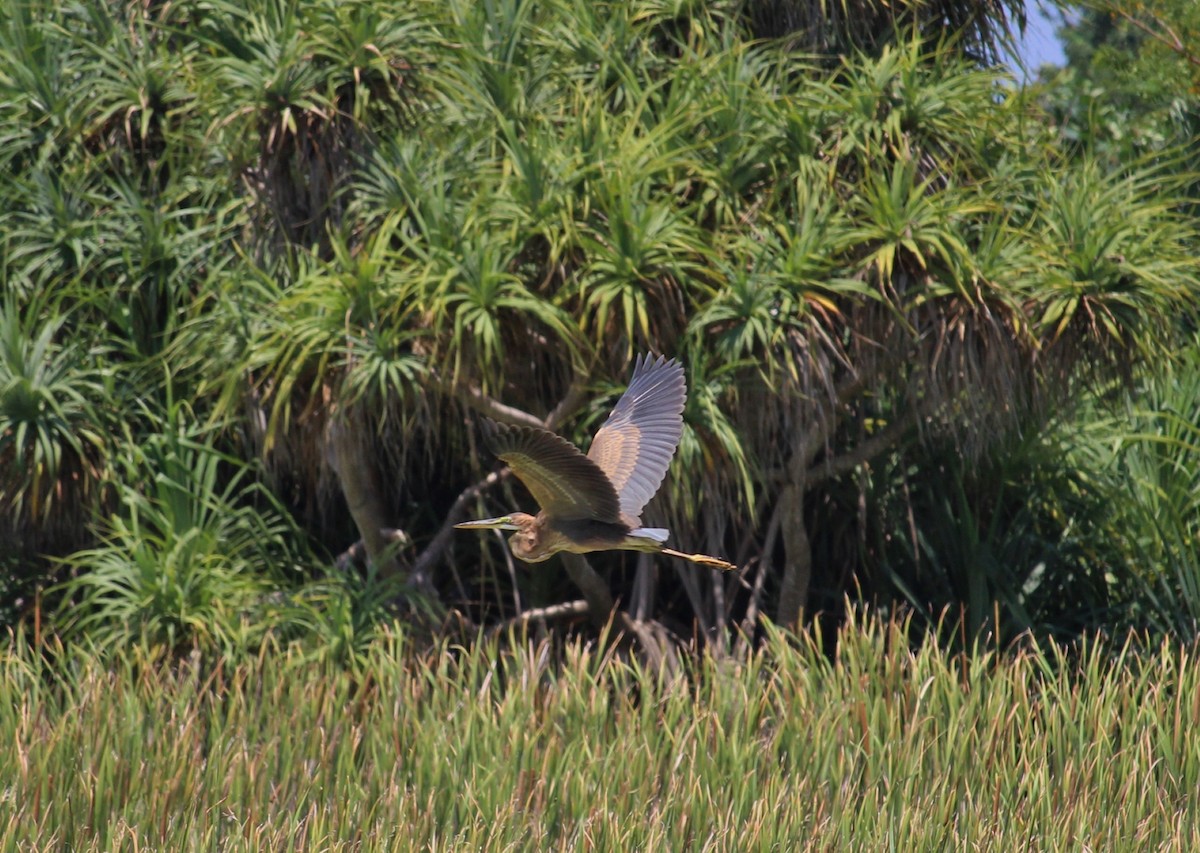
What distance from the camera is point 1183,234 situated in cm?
614

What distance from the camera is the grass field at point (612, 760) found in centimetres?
468

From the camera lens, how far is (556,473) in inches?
138

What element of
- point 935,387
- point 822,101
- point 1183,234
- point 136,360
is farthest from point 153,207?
point 1183,234

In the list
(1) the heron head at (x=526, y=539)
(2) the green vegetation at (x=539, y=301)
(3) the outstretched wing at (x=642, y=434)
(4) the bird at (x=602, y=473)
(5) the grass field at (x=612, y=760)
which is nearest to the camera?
(4) the bird at (x=602, y=473)

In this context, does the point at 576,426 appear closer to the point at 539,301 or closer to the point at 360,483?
the point at 539,301

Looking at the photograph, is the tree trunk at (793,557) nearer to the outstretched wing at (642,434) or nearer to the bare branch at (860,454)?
the bare branch at (860,454)

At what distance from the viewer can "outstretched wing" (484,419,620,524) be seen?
3.26 m

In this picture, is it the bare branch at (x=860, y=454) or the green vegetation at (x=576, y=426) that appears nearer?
the green vegetation at (x=576, y=426)

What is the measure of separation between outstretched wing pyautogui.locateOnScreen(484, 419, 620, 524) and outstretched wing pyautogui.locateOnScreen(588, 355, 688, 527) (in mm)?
258

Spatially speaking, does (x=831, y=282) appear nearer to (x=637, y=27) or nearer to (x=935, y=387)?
(x=935, y=387)

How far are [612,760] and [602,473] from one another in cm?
182

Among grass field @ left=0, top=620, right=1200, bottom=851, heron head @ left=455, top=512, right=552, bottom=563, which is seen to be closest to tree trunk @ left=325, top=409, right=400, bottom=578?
grass field @ left=0, top=620, right=1200, bottom=851

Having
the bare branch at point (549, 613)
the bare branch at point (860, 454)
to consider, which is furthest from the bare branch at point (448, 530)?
the bare branch at point (860, 454)

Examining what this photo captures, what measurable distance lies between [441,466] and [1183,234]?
11.1 feet
